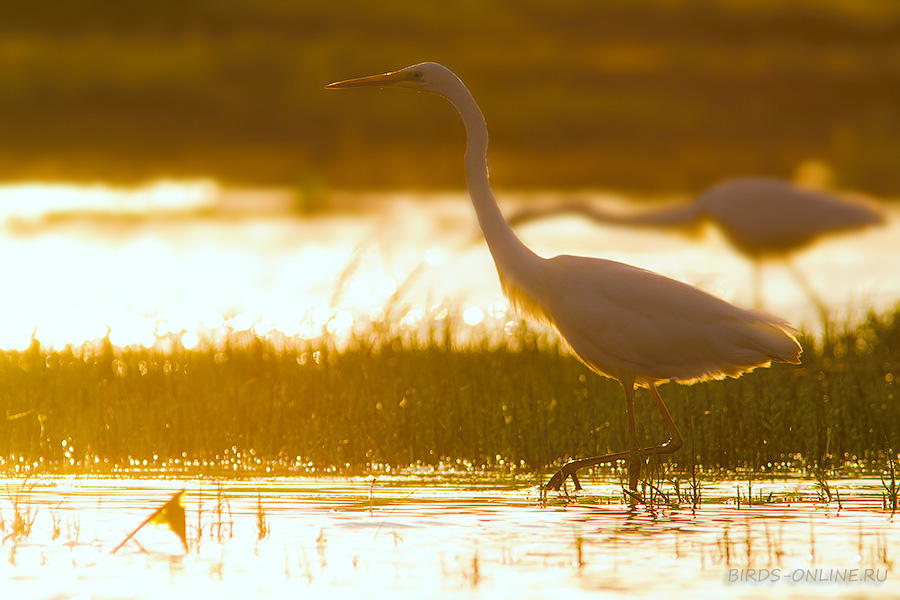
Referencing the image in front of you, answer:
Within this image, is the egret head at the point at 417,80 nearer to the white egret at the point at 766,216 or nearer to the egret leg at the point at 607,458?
the egret leg at the point at 607,458

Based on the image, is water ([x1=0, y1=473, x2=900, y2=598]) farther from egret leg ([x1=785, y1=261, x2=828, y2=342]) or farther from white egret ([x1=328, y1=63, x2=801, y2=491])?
egret leg ([x1=785, y1=261, x2=828, y2=342])

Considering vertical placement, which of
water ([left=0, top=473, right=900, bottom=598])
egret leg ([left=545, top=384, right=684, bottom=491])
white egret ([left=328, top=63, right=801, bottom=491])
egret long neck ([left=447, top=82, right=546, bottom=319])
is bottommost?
water ([left=0, top=473, right=900, bottom=598])

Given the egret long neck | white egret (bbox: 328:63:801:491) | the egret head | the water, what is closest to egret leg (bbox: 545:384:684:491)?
white egret (bbox: 328:63:801:491)

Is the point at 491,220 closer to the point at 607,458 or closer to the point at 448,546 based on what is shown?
the point at 607,458

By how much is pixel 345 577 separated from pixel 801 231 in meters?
13.1

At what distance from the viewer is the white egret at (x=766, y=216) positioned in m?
15.6

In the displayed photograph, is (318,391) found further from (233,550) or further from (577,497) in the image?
(233,550)

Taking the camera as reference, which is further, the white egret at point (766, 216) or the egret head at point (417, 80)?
the white egret at point (766, 216)

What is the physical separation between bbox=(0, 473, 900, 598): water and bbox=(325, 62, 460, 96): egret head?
8.09 ft

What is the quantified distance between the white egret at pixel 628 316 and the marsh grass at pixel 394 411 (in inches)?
25.3

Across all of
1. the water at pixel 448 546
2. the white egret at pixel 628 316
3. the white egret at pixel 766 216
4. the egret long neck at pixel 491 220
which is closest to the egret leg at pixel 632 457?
the white egret at pixel 628 316

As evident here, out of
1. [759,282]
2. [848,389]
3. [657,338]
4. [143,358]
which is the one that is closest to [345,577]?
[657,338]

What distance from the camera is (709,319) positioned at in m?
7.21

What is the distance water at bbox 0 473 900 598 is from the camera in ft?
13.4
